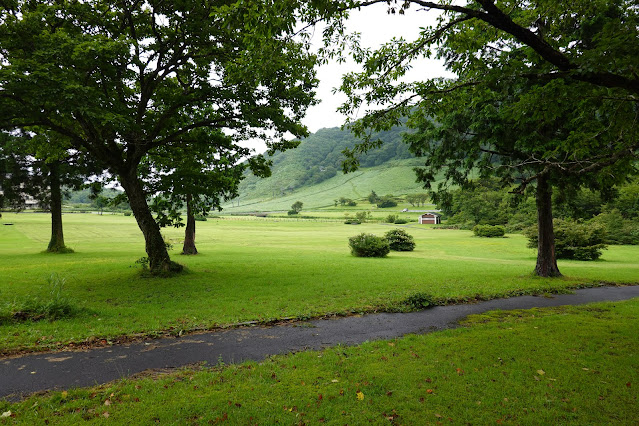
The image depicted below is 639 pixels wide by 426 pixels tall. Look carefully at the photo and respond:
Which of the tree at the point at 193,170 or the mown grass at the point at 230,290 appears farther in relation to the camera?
the tree at the point at 193,170

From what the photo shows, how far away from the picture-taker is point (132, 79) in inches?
554

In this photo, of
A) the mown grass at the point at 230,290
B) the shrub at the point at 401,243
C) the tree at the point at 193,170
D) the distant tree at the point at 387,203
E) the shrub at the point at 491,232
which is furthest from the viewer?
the distant tree at the point at 387,203

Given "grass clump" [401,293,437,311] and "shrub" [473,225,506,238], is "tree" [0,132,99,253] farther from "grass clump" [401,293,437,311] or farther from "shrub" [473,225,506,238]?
"shrub" [473,225,506,238]

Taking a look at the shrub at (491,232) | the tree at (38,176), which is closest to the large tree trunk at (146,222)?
the tree at (38,176)

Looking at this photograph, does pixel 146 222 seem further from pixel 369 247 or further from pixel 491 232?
pixel 491 232

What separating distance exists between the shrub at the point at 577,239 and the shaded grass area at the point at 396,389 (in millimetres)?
20499

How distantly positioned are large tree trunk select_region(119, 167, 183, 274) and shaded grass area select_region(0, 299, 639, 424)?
35.7ft

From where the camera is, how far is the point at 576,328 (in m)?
8.31

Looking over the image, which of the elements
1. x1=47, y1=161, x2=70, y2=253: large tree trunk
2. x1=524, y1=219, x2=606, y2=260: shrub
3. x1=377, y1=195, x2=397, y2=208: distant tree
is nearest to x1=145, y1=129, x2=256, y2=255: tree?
x1=47, y1=161, x2=70, y2=253: large tree trunk

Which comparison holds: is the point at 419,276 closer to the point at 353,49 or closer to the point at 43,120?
the point at 353,49

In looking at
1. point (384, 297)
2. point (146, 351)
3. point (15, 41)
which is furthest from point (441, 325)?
point (15, 41)

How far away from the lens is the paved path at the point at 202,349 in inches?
228

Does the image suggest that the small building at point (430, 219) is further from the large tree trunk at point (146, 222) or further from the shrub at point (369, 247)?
the large tree trunk at point (146, 222)

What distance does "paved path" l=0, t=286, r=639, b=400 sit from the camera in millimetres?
5785
